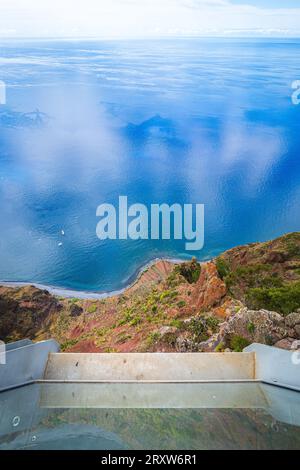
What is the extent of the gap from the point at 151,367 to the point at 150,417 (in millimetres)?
317

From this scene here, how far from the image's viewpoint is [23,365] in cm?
188

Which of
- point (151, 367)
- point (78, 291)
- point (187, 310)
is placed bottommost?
point (78, 291)

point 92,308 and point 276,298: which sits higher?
point 276,298

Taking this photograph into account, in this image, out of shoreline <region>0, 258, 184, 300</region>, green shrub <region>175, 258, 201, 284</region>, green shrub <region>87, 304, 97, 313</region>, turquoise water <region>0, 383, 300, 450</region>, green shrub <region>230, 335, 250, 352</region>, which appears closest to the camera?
turquoise water <region>0, 383, 300, 450</region>

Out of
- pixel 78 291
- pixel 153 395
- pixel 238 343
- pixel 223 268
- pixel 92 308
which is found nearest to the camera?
pixel 153 395

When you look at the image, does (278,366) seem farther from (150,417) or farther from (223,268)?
(223,268)

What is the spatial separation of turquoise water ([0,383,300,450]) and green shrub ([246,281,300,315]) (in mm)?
4205

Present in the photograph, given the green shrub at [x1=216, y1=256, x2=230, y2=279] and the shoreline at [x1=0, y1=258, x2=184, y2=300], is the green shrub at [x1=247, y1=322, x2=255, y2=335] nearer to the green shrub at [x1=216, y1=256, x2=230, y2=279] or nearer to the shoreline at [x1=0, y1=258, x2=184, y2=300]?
the green shrub at [x1=216, y1=256, x2=230, y2=279]

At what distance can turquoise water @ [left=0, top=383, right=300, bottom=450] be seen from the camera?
1.51 meters

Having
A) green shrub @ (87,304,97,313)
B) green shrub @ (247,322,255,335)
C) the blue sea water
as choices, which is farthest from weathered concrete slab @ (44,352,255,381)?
the blue sea water

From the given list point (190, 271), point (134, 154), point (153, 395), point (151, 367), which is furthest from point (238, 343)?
point (134, 154)

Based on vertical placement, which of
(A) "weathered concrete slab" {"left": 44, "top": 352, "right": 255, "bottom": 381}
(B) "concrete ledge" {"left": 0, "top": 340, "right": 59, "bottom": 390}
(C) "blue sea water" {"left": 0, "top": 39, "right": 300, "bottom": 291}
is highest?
(B) "concrete ledge" {"left": 0, "top": 340, "right": 59, "bottom": 390}

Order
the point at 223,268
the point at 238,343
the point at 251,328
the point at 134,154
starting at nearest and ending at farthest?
the point at 238,343, the point at 251,328, the point at 223,268, the point at 134,154

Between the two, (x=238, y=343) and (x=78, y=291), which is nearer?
(x=238, y=343)
